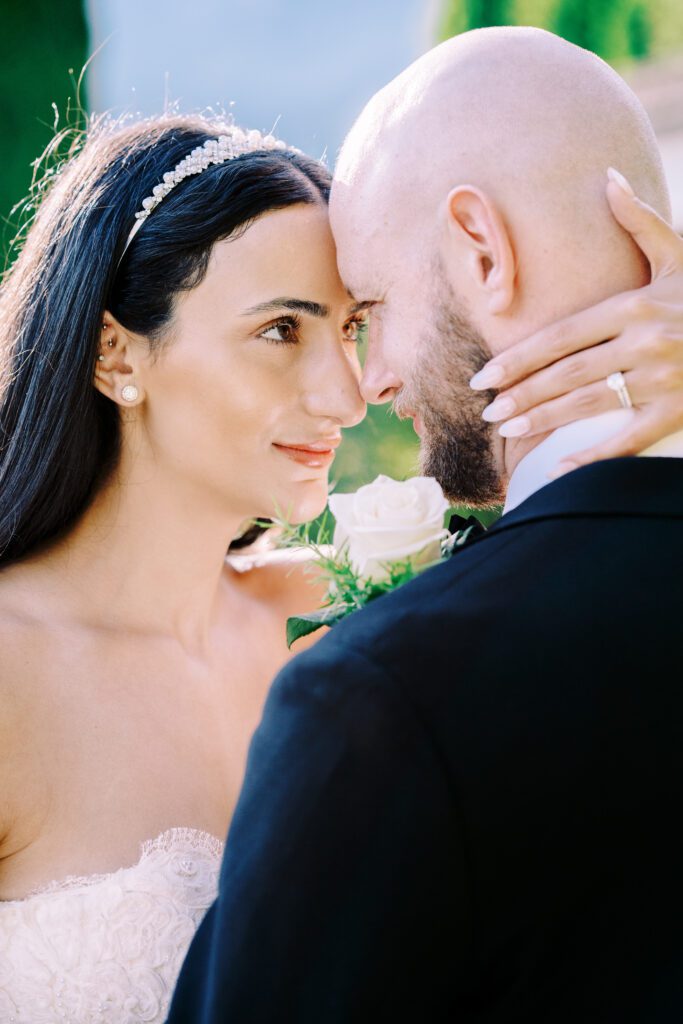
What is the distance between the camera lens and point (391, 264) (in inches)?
85.0

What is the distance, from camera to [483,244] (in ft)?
6.34

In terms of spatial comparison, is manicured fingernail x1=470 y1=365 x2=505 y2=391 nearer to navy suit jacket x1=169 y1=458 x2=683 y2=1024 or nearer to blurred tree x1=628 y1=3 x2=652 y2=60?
navy suit jacket x1=169 y1=458 x2=683 y2=1024

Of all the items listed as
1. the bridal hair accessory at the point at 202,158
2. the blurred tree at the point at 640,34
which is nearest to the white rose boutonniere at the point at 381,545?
the bridal hair accessory at the point at 202,158

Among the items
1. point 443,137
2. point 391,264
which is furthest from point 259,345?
point 443,137

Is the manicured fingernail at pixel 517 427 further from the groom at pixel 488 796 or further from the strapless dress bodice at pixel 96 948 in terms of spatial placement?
the strapless dress bodice at pixel 96 948

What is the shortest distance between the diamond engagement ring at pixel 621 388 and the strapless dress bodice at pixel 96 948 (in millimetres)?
1711

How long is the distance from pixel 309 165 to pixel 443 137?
4.07 ft

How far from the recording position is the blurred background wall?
6746mm

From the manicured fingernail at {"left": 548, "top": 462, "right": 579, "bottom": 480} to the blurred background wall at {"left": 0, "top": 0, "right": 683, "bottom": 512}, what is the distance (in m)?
4.67

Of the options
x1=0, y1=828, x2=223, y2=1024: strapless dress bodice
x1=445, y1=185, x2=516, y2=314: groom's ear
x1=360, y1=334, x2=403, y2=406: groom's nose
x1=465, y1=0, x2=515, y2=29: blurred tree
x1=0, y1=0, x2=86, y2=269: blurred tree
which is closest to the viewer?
x1=445, y1=185, x2=516, y2=314: groom's ear

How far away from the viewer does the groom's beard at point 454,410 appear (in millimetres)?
2027

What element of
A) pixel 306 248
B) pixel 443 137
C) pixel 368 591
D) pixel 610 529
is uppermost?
pixel 443 137

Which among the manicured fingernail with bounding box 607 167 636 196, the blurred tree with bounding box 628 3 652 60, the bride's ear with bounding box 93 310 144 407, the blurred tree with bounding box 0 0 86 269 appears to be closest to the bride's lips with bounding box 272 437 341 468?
the bride's ear with bounding box 93 310 144 407

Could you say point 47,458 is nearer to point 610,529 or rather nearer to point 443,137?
point 443,137
